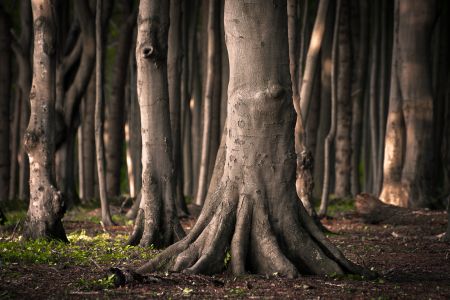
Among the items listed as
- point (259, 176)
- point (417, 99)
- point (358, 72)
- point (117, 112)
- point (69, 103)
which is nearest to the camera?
point (259, 176)

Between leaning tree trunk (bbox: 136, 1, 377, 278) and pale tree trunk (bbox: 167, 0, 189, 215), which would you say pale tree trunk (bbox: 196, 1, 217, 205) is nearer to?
pale tree trunk (bbox: 167, 0, 189, 215)

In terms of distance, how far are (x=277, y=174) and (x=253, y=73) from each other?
106cm

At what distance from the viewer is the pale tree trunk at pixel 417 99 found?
9.08 meters

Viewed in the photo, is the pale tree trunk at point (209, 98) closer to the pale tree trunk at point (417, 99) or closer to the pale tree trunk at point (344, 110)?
the pale tree trunk at point (417, 99)

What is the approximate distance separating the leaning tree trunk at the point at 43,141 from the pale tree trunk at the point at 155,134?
120cm

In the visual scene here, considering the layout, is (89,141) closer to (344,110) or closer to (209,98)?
(209,98)

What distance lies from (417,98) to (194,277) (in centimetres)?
780

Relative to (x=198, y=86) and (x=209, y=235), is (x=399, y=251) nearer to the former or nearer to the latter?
(x=209, y=235)

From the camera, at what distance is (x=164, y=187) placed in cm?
565

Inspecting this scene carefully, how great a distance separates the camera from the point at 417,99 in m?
9.34

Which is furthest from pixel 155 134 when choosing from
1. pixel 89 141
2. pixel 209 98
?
pixel 89 141

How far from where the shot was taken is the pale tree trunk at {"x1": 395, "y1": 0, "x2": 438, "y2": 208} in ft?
29.8

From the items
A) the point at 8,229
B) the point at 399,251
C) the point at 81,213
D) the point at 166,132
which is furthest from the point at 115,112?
the point at 399,251

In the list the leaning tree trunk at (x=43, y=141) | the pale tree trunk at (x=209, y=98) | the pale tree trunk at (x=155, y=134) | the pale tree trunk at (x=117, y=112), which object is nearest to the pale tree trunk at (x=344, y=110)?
the pale tree trunk at (x=209, y=98)
